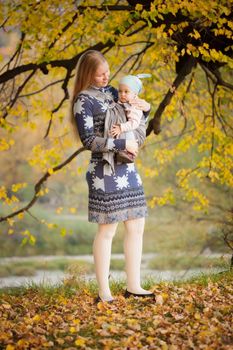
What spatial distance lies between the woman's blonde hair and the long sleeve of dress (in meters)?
0.13

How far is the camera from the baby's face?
161 inches

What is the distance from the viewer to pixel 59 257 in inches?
755

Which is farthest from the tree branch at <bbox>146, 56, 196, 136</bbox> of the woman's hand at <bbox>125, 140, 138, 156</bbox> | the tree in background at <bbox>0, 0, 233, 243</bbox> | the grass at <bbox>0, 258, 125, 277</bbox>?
the grass at <bbox>0, 258, 125, 277</bbox>

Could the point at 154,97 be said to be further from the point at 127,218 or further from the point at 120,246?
the point at 120,246

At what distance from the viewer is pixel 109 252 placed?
14.0 feet

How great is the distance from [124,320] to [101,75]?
1.63 meters

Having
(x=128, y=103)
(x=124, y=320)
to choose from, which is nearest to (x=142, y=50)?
(x=128, y=103)

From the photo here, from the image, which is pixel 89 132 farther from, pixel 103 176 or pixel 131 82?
pixel 131 82

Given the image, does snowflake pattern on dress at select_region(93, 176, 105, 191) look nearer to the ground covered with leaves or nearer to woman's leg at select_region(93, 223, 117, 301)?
woman's leg at select_region(93, 223, 117, 301)

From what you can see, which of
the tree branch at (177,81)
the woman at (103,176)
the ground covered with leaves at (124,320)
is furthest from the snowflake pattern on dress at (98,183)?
the tree branch at (177,81)

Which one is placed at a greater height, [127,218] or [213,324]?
[127,218]

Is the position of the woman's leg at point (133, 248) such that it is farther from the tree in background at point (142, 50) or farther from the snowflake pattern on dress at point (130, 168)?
the tree in background at point (142, 50)

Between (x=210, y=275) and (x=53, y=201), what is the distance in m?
18.5

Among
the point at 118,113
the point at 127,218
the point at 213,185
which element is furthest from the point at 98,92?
the point at 213,185
